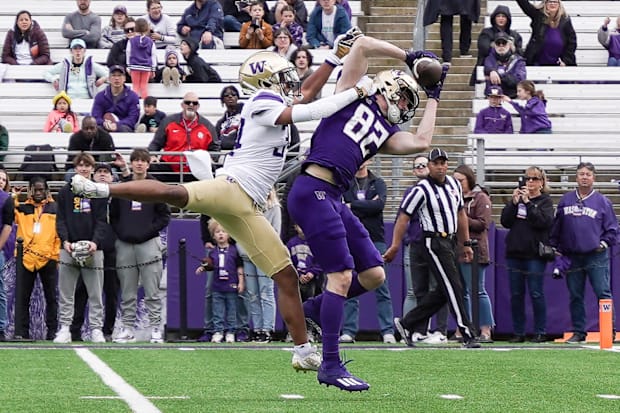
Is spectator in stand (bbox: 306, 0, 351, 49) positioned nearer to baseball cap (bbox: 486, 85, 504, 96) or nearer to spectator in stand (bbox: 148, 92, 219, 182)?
baseball cap (bbox: 486, 85, 504, 96)

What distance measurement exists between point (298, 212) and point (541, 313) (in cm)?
709

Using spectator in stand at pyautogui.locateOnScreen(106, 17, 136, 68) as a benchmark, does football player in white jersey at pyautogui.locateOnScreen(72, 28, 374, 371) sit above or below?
below

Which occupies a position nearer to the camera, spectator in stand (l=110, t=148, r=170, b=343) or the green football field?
the green football field

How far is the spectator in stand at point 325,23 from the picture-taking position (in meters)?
19.5

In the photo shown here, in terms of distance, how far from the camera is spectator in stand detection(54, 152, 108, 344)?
46.3ft

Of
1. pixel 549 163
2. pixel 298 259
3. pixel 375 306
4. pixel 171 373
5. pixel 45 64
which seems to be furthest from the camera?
pixel 45 64

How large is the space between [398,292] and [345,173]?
7.18 m

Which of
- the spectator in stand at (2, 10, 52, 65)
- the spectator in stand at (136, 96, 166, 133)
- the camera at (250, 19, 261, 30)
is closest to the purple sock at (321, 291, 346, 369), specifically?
the spectator in stand at (136, 96, 166, 133)

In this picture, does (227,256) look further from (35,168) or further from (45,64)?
(45,64)

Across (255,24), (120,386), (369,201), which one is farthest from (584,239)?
(120,386)

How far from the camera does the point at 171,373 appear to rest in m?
9.55

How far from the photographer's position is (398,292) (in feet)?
50.6

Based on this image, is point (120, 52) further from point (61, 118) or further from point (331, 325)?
point (331, 325)

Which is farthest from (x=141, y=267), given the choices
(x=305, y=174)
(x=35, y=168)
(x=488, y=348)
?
A: (x=305, y=174)
